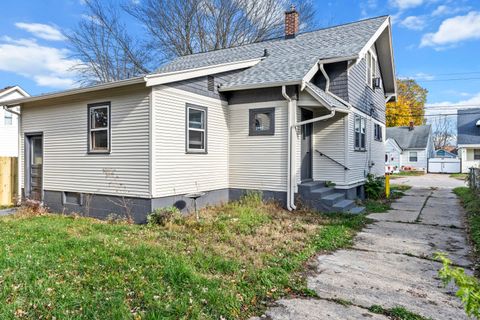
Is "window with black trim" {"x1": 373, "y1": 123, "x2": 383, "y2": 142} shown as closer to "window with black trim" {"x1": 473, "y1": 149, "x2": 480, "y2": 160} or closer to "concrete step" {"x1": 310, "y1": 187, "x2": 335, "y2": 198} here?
"concrete step" {"x1": 310, "y1": 187, "x2": 335, "y2": 198}

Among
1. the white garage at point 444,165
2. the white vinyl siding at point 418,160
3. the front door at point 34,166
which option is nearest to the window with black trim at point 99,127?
the front door at point 34,166

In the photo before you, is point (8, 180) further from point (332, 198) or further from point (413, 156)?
point (413, 156)

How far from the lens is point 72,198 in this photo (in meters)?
9.05

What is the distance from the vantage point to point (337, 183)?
10016 millimetres

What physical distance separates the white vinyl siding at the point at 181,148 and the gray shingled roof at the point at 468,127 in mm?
30596

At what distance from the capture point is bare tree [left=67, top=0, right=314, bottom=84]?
74.1 feet

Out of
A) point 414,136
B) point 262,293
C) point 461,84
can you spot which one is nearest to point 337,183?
point 262,293

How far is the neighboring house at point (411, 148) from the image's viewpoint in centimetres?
3512

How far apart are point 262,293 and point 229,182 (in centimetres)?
634

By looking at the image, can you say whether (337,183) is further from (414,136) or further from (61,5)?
(414,136)

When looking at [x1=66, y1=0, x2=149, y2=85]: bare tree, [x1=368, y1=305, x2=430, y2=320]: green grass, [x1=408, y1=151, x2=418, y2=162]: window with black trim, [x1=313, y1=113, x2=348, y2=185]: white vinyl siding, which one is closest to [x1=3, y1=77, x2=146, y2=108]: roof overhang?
[x1=313, y1=113, x2=348, y2=185]: white vinyl siding

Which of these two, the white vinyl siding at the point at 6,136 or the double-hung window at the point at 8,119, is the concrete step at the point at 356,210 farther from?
the double-hung window at the point at 8,119

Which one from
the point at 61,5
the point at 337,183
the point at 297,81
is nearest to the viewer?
the point at 297,81

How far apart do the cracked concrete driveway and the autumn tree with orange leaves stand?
111 ft
